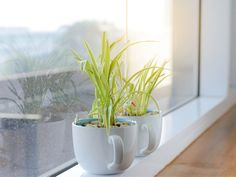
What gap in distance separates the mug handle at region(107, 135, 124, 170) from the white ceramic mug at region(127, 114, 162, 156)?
19 cm

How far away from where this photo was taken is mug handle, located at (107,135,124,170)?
3.50 ft

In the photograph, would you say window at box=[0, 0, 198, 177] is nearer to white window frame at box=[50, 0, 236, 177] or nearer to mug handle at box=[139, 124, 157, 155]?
mug handle at box=[139, 124, 157, 155]

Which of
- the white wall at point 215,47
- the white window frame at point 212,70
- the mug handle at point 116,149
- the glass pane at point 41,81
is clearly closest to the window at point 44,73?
the glass pane at point 41,81

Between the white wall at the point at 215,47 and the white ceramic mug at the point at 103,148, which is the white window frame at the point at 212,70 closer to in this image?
the white wall at the point at 215,47

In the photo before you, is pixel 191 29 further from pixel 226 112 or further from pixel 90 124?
pixel 90 124

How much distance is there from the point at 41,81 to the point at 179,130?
669 mm

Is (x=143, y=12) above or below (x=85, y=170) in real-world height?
above

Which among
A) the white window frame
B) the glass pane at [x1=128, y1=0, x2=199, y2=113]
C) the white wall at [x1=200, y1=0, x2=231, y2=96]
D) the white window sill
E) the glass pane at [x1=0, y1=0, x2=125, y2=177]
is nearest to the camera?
the glass pane at [x1=0, y1=0, x2=125, y2=177]

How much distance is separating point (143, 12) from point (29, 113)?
32.3 inches

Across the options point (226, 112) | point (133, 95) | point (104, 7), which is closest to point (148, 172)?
point (133, 95)

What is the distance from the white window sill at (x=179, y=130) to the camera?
1257 millimetres

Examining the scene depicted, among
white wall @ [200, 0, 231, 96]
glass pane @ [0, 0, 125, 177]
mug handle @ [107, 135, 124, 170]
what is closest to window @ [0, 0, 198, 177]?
glass pane @ [0, 0, 125, 177]

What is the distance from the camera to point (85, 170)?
113 centimetres

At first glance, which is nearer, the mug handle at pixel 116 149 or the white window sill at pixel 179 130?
the mug handle at pixel 116 149
